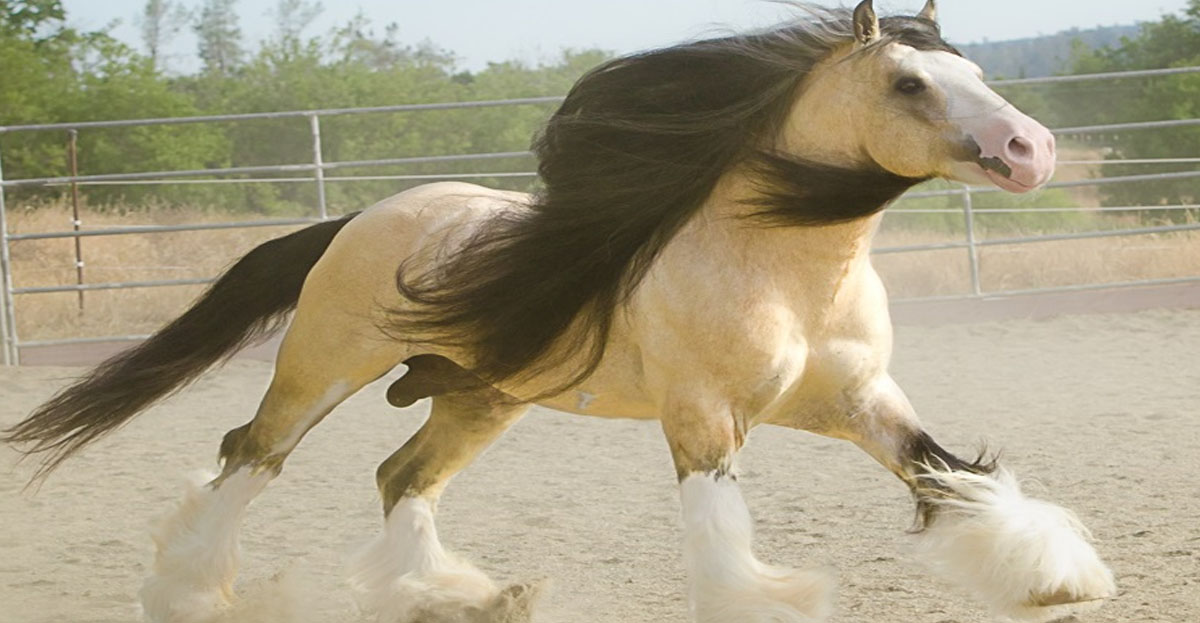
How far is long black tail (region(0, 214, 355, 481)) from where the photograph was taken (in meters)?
4.32

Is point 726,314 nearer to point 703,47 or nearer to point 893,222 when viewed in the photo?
point 703,47

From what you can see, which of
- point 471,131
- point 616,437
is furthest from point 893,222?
point 471,131

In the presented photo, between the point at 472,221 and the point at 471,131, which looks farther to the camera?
the point at 471,131

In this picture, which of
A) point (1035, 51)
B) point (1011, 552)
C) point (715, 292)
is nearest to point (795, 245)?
point (715, 292)

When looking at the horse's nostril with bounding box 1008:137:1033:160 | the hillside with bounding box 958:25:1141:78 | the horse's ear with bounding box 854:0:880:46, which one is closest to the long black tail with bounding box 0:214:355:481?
the horse's ear with bounding box 854:0:880:46

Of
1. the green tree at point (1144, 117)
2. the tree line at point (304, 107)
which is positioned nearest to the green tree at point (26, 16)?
the tree line at point (304, 107)

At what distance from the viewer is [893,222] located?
1609cm

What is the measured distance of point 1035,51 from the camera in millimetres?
Answer: 36156

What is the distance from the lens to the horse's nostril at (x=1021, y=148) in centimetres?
286

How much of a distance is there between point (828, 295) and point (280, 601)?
1.72 metres

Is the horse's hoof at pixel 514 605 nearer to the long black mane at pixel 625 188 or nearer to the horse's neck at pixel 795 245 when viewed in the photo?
the long black mane at pixel 625 188

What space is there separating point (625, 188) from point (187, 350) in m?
1.63

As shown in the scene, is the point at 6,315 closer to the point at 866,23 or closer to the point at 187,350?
the point at 187,350

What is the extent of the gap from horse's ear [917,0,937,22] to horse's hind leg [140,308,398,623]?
1.53 metres
